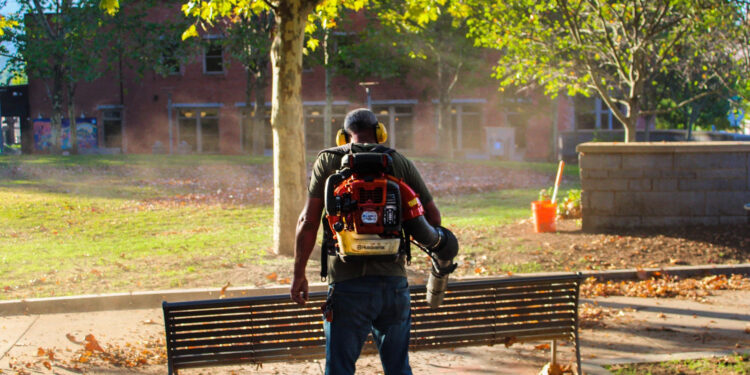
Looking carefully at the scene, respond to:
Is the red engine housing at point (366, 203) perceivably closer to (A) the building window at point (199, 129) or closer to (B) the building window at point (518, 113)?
(B) the building window at point (518, 113)

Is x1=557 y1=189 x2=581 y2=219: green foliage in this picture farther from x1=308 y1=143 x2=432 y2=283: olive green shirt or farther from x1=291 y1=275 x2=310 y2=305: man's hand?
x1=291 y1=275 x2=310 y2=305: man's hand

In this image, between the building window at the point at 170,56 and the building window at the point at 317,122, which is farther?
the building window at the point at 317,122

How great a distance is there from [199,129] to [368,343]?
35865 millimetres

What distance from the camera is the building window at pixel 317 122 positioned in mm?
38219

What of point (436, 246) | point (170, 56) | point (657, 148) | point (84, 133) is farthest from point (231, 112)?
point (436, 246)

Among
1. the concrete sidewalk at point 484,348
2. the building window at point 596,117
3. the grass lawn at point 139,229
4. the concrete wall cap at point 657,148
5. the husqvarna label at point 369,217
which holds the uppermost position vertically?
the building window at point 596,117

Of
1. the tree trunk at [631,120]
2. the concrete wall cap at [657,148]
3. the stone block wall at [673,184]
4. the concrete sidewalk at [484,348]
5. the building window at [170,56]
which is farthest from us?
the building window at [170,56]

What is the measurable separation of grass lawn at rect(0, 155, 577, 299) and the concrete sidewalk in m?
1.13

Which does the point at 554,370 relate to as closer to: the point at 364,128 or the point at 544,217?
the point at 364,128

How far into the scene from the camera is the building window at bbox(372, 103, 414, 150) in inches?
1490

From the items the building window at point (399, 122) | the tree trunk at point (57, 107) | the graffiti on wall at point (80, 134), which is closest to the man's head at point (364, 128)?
the tree trunk at point (57, 107)

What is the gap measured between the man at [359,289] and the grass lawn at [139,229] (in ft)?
16.4

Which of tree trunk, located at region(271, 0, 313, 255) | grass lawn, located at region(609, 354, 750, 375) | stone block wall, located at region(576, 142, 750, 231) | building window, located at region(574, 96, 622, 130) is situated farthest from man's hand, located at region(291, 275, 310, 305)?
building window, located at region(574, 96, 622, 130)

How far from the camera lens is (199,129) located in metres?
39.2
